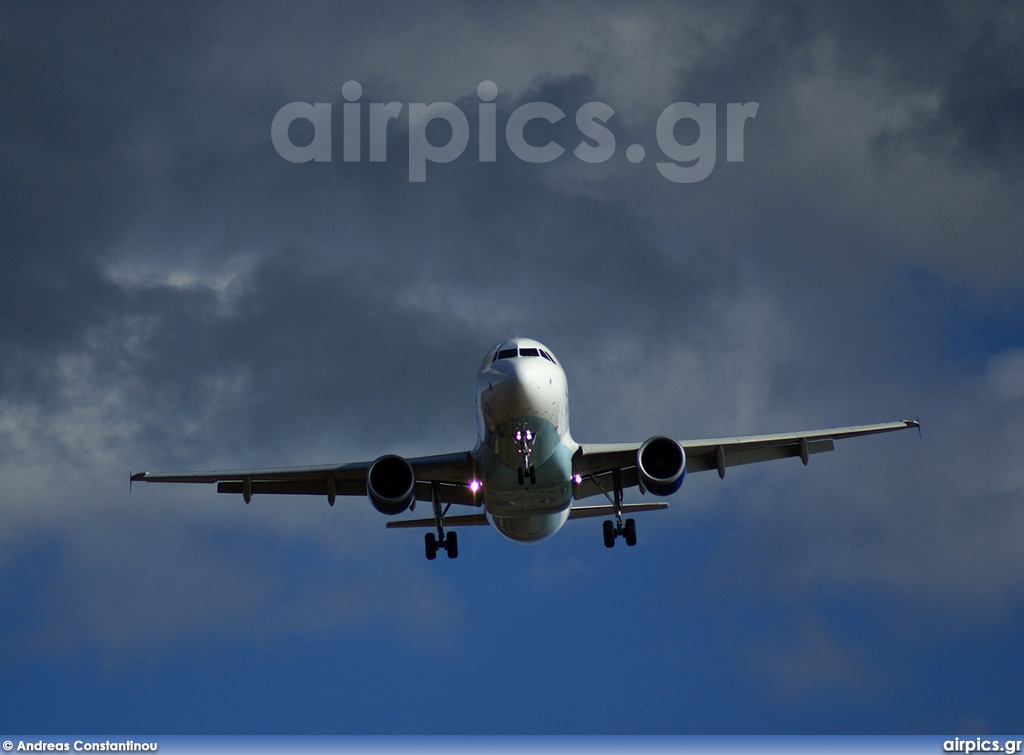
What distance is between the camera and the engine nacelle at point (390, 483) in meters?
29.6

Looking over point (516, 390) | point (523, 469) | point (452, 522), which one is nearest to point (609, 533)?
point (452, 522)

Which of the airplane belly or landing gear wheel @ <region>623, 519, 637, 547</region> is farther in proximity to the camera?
landing gear wheel @ <region>623, 519, 637, 547</region>

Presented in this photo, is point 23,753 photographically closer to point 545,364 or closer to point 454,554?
point 454,554

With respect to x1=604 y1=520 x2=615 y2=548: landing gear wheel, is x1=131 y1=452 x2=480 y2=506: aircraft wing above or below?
above

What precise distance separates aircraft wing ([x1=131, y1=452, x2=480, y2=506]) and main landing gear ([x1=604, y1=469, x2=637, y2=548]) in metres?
4.26

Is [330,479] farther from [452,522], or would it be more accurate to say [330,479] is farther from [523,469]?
[523,469]

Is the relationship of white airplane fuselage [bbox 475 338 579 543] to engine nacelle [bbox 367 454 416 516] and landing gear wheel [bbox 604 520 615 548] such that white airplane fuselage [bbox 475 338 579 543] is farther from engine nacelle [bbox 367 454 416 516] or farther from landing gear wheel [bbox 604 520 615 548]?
landing gear wheel [bbox 604 520 615 548]

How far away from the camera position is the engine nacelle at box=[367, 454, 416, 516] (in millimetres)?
29641

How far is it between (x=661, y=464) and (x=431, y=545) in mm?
8508

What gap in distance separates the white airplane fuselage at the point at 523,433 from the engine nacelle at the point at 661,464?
2.00 metres

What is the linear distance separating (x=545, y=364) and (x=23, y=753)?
60.1 feet

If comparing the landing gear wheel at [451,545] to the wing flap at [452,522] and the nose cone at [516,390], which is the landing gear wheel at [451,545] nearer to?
the wing flap at [452,522]

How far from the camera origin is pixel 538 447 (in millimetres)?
28078

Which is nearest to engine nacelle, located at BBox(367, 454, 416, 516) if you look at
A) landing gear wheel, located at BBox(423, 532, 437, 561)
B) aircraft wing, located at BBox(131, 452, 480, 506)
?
aircraft wing, located at BBox(131, 452, 480, 506)
